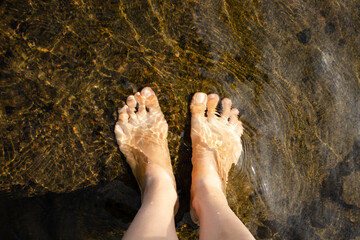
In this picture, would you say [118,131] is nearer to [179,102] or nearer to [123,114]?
[123,114]

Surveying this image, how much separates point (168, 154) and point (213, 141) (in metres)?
0.51

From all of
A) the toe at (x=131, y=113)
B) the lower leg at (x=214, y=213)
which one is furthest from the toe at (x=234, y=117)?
the toe at (x=131, y=113)

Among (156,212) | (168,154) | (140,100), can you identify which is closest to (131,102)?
(140,100)

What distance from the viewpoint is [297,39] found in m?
2.85

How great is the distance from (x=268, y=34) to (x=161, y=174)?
5.88 feet

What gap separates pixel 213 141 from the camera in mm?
2848

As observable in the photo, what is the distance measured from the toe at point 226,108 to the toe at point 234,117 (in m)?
0.04

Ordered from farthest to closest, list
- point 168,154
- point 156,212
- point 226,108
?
point 226,108
point 168,154
point 156,212

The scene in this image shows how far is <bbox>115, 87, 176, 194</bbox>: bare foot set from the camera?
257cm

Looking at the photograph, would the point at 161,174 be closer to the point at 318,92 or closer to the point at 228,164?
the point at 228,164

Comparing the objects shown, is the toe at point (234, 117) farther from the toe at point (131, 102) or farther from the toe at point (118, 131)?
the toe at point (118, 131)

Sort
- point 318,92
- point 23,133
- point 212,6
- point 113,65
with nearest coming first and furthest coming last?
point 23,133 < point 113,65 < point 212,6 < point 318,92

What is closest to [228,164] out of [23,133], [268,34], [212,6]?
[268,34]

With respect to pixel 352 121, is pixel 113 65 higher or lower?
higher
